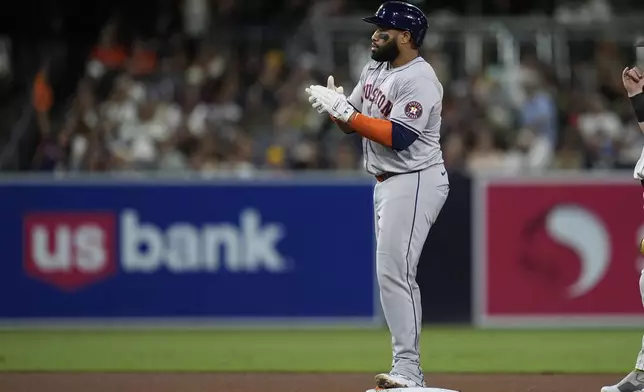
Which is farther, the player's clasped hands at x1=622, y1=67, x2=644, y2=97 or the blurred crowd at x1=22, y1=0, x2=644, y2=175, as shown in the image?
the blurred crowd at x1=22, y1=0, x2=644, y2=175

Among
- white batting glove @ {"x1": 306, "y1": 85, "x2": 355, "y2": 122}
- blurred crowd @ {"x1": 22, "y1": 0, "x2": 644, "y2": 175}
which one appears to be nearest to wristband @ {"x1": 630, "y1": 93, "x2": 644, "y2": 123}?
white batting glove @ {"x1": 306, "y1": 85, "x2": 355, "y2": 122}

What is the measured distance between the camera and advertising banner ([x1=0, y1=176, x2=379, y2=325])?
13.1 metres

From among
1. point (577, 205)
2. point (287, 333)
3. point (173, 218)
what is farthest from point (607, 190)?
point (173, 218)

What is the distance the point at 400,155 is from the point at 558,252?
5.76 m

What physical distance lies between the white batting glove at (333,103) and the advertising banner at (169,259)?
5487 millimetres

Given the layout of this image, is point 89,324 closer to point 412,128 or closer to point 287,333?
point 287,333

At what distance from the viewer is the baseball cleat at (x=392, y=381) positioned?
24.8ft

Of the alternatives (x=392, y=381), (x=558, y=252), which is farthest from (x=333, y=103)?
(x=558, y=252)

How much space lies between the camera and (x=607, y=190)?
13.2 metres

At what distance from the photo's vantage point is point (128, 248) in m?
13.1

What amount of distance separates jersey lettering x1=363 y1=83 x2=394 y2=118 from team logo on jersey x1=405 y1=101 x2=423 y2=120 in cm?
13

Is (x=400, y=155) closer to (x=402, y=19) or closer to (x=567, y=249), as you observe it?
(x=402, y=19)

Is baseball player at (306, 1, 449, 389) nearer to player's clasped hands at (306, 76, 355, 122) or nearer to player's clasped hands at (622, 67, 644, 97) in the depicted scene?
player's clasped hands at (306, 76, 355, 122)

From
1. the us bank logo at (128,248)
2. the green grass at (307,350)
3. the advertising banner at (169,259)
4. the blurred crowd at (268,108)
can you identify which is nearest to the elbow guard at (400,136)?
the green grass at (307,350)
